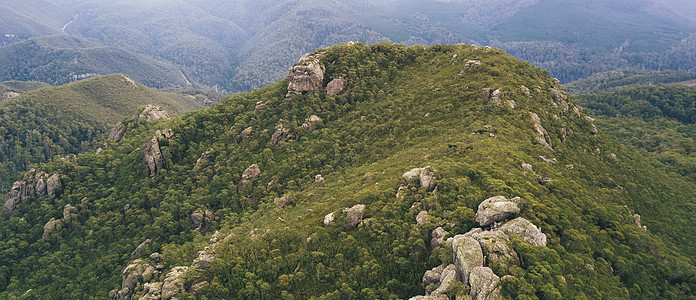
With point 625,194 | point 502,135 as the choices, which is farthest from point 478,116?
point 625,194

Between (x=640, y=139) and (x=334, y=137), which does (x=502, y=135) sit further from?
(x=640, y=139)

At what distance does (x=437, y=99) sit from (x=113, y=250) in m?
105

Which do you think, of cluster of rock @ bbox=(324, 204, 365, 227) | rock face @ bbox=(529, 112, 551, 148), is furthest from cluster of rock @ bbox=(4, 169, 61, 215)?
rock face @ bbox=(529, 112, 551, 148)

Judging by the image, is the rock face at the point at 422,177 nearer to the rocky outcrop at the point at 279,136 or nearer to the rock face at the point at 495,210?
the rock face at the point at 495,210

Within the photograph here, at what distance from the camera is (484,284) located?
45.9 metres

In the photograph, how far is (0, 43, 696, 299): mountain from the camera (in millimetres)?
58781

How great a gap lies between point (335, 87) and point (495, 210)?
260 feet

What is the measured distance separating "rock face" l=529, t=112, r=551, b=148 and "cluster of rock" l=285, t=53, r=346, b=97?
196 feet

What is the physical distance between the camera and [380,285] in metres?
59.7

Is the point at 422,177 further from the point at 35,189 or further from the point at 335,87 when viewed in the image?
the point at 35,189

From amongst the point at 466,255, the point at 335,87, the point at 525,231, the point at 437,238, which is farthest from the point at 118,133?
the point at 525,231

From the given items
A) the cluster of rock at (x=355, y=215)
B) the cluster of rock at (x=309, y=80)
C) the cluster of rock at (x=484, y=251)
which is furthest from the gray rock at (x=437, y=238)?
the cluster of rock at (x=309, y=80)

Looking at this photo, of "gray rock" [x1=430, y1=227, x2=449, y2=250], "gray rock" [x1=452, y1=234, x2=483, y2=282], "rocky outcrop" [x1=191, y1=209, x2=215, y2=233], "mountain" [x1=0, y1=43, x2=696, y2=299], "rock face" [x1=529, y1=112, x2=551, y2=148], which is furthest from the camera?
"rocky outcrop" [x1=191, y1=209, x2=215, y2=233]

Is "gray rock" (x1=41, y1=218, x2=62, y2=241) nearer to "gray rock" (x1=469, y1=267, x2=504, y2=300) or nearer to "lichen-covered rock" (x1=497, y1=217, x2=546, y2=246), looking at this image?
"gray rock" (x1=469, y1=267, x2=504, y2=300)
